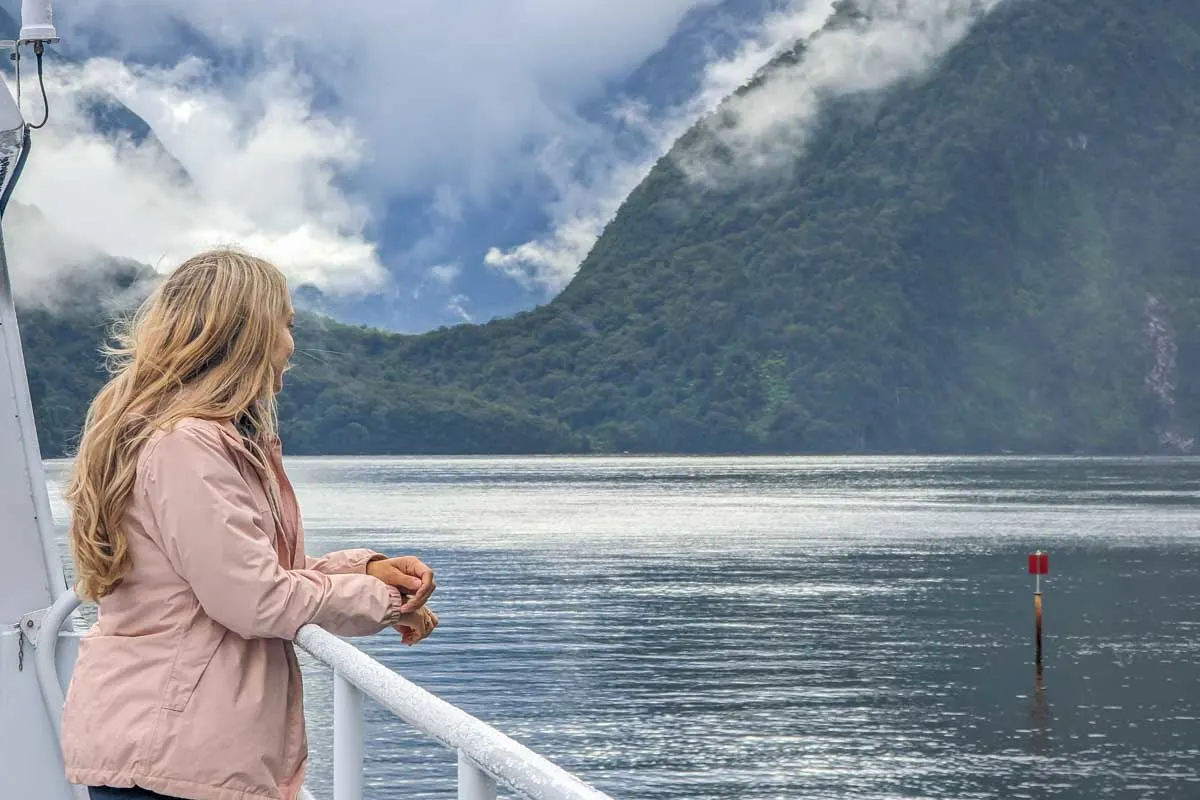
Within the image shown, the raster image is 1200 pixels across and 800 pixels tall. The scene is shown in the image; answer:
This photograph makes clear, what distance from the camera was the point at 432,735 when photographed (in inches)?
78.9

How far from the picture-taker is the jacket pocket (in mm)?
2213

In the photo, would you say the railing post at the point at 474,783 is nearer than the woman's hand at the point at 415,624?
Yes

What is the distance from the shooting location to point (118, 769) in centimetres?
224

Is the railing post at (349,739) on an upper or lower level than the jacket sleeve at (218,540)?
lower

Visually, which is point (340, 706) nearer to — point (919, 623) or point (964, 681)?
point (964, 681)

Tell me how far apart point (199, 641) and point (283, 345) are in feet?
1.53

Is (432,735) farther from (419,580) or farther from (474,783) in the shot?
(419,580)

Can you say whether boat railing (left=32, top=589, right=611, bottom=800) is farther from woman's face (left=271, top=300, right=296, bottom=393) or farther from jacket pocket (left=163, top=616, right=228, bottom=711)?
woman's face (left=271, top=300, right=296, bottom=393)

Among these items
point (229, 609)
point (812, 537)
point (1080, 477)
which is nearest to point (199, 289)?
point (229, 609)

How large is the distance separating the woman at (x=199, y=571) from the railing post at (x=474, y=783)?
449 millimetres

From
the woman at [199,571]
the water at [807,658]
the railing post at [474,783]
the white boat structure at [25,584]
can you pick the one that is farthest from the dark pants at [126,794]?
the water at [807,658]

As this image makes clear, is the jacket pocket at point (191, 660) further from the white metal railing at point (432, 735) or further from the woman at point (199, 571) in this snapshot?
the white metal railing at point (432, 735)

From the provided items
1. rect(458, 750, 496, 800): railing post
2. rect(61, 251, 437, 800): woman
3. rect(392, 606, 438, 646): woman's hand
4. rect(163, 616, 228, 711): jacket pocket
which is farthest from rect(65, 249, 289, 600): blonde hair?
rect(458, 750, 496, 800): railing post

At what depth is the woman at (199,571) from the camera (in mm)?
2209
